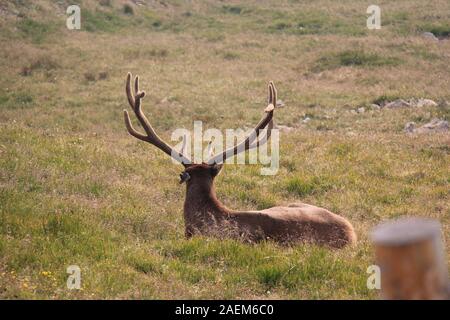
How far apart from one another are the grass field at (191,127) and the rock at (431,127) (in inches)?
14.9

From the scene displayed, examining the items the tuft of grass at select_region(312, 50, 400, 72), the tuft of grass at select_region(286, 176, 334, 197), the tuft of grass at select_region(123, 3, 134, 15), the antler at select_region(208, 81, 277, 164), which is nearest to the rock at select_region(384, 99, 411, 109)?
the tuft of grass at select_region(312, 50, 400, 72)

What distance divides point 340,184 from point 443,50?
1657 cm

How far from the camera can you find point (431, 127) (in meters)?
16.1

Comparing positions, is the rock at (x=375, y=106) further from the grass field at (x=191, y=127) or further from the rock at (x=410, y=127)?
the rock at (x=410, y=127)

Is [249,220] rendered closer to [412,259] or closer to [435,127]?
[412,259]

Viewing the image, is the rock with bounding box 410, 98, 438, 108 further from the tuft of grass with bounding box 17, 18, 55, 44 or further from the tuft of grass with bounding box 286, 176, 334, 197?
the tuft of grass with bounding box 17, 18, 55, 44

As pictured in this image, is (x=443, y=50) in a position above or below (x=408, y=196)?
above

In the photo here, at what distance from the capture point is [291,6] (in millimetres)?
37938

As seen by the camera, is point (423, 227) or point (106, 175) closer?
point (423, 227)

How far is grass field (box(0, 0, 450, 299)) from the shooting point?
6.44 meters

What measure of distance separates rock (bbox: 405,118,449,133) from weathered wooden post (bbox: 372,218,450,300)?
45.6 ft

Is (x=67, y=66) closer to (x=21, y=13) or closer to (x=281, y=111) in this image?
(x=21, y=13)
